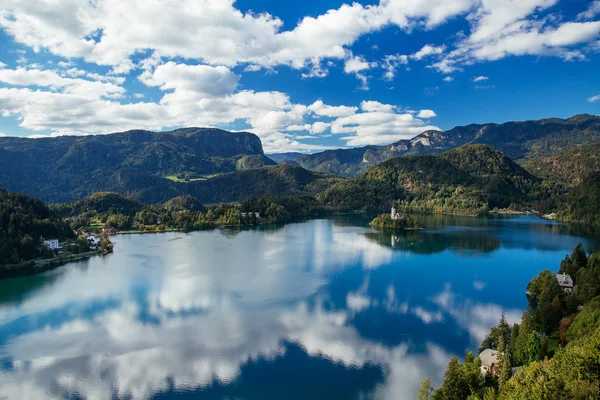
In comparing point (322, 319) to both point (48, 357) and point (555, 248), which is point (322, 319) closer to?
point (48, 357)

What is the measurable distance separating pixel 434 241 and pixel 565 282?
96.3 feet

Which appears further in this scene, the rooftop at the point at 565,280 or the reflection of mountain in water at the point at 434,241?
the reflection of mountain in water at the point at 434,241

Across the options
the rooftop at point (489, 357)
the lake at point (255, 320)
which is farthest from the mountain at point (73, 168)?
the rooftop at point (489, 357)

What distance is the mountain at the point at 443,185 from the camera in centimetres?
10825

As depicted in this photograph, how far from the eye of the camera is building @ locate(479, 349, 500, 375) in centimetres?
1580

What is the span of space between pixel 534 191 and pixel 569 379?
117882mm

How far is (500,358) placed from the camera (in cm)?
1579

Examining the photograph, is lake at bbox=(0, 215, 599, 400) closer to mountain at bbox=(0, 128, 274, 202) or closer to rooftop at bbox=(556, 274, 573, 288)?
rooftop at bbox=(556, 274, 573, 288)

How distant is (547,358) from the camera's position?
15188 millimetres

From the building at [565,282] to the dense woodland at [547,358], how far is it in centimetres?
95

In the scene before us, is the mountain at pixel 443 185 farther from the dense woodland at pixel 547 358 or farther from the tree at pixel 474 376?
the tree at pixel 474 376

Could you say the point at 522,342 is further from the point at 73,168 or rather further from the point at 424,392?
the point at 73,168

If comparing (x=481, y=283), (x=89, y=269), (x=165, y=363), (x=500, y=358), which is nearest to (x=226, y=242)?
(x=89, y=269)

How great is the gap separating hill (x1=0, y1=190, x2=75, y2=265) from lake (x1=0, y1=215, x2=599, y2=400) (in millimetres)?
4193
